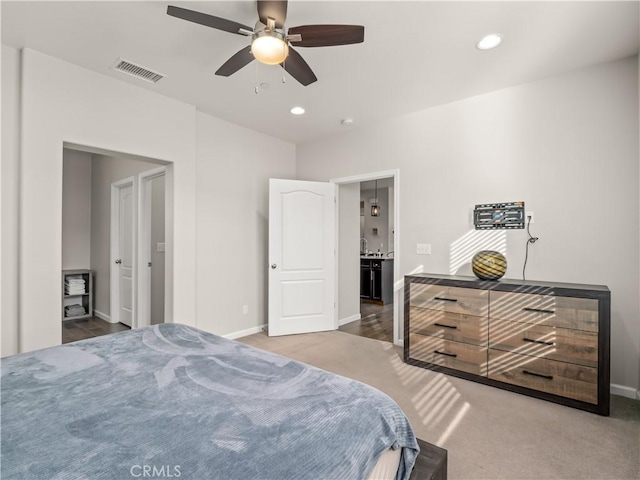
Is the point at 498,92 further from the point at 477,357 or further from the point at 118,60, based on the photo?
the point at 118,60

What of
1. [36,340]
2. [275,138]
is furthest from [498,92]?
[36,340]

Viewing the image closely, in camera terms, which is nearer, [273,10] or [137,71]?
[273,10]

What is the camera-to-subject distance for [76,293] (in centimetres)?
518

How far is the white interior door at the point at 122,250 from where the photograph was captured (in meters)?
4.73

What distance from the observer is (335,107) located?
3.61 metres

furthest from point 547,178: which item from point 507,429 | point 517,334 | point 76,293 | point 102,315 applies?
point 76,293

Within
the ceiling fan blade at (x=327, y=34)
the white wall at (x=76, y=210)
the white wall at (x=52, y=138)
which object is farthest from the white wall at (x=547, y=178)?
the white wall at (x=76, y=210)

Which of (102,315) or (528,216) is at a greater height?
(528,216)

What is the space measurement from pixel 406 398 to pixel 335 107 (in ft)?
9.73

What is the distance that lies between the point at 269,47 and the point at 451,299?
2515mm

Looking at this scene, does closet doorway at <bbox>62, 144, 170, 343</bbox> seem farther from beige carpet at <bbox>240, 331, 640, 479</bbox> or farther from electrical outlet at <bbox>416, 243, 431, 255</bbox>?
electrical outlet at <bbox>416, 243, 431, 255</bbox>

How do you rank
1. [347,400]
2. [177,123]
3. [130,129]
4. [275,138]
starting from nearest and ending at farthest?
1. [347,400]
2. [130,129]
3. [177,123]
4. [275,138]

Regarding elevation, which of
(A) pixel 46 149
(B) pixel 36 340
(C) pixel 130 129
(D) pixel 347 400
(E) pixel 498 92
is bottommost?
(B) pixel 36 340

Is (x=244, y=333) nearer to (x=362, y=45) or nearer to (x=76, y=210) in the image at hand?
(x=362, y=45)
